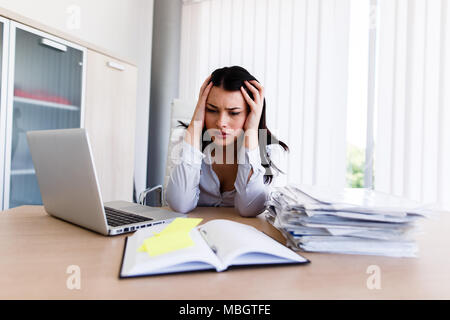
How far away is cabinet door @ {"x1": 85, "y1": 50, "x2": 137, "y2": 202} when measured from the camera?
6.86ft

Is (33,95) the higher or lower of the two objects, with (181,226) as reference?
higher

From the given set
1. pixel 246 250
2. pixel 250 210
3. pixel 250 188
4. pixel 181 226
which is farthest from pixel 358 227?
pixel 250 188

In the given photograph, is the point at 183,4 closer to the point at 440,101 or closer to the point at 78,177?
the point at 440,101

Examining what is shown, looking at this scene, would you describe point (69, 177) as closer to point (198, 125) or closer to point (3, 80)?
point (198, 125)

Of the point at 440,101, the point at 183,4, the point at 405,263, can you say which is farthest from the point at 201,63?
the point at 405,263

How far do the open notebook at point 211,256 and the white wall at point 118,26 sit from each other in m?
1.95

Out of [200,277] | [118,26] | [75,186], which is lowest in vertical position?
[200,277]

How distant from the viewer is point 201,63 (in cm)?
299

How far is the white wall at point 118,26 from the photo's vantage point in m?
2.21

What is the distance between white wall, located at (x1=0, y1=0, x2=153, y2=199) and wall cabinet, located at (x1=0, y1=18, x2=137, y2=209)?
272mm

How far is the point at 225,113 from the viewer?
1.31 metres

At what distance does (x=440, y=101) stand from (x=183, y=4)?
7.59ft

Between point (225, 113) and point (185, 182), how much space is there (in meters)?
0.32

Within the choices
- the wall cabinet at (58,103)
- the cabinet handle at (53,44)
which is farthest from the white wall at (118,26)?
the cabinet handle at (53,44)
